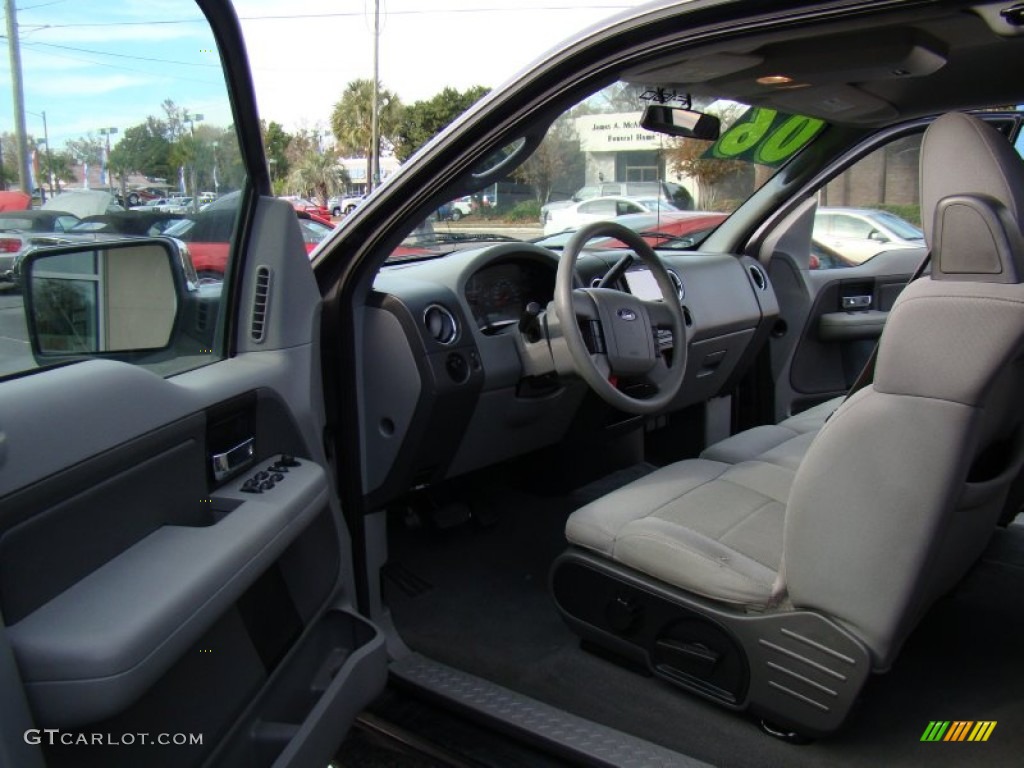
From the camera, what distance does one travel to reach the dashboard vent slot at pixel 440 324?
7.81 ft

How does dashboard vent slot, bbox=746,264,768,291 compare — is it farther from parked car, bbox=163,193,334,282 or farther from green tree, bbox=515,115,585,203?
A: parked car, bbox=163,193,334,282

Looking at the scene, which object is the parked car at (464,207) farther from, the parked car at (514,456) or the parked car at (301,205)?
the parked car at (301,205)

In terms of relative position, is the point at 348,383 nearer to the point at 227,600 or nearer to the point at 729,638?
the point at 227,600

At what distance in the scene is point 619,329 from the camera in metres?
2.55

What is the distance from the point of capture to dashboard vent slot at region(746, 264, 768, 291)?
3527 mm

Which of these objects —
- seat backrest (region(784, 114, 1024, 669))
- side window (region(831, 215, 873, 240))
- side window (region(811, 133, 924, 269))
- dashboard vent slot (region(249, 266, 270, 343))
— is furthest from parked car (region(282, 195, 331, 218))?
side window (region(831, 215, 873, 240))

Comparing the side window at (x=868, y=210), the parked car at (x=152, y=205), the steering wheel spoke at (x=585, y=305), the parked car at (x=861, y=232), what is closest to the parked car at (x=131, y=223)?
the parked car at (x=152, y=205)

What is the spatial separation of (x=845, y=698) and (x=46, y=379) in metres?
1.58

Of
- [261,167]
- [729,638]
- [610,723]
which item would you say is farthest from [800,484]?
[261,167]

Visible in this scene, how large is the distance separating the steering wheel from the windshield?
0.23 meters

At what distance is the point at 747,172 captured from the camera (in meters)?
3.38

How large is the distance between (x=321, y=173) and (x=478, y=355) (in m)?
22.2

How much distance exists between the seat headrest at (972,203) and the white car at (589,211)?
1.38 m

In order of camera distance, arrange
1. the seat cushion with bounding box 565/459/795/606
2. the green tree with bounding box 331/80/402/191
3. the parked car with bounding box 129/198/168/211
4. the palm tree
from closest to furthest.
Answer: the parked car with bounding box 129/198/168/211
the seat cushion with bounding box 565/459/795/606
the palm tree
the green tree with bounding box 331/80/402/191
